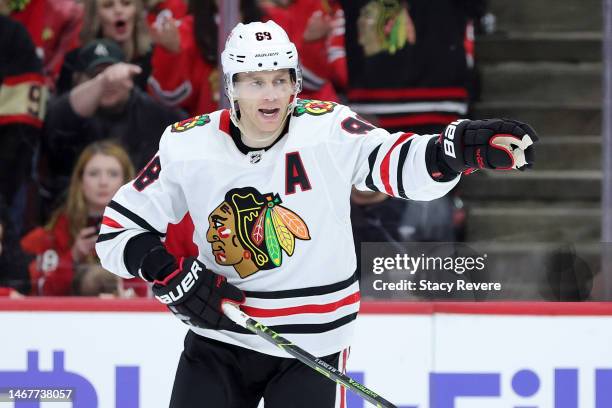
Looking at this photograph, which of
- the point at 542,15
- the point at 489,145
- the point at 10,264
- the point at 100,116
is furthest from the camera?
the point at 542,15

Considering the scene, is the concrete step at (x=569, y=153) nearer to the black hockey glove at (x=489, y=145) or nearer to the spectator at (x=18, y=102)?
the black hockey glove at (x=489, y=145)

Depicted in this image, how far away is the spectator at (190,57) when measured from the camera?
3881 mm

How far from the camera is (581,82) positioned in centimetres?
401

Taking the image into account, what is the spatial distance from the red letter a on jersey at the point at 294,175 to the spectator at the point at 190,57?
138 cm

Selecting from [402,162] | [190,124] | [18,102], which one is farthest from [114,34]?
[402,162]

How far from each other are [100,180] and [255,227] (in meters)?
1.47

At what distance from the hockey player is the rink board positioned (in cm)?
76

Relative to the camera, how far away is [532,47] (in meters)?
4.28

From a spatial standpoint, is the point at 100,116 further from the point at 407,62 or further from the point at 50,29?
the point at 407,62

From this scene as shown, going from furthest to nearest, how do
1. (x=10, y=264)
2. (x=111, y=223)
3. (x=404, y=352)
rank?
1. (x=10, y=264)
2. (x=404, y=352)
3. (x=111, y=223)

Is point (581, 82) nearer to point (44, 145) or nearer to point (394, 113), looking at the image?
point (394, 113)

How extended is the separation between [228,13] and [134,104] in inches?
17.4

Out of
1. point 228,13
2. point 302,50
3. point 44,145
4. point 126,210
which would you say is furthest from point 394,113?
point 126,210

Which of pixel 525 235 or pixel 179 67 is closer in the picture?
pixel 525 235
